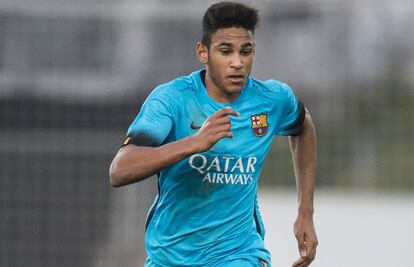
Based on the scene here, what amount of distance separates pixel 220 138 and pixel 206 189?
2.75 ft

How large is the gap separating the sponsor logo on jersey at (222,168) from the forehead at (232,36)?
2.01 ft

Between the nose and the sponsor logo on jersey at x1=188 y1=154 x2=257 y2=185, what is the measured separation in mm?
481

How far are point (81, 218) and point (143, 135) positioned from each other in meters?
7.11

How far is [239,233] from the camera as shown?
6.07 m

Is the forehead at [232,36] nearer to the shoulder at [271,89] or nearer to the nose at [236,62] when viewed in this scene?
the nose at [236,62]

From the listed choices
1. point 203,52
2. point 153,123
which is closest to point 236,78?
point 203,52

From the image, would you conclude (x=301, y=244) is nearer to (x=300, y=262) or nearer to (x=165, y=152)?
(x=300, y=262)

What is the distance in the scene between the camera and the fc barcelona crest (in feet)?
20.1

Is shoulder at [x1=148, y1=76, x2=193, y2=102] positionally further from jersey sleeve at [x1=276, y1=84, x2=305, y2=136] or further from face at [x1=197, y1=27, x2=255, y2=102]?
jersey sleeve at [x1=276, y1=84, x2=305, y2=136]

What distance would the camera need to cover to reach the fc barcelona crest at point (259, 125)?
20.1ft

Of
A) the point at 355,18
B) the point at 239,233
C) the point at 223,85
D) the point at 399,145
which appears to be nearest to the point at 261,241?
the point at 239,233

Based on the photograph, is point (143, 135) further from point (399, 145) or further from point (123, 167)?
point (399, 145)

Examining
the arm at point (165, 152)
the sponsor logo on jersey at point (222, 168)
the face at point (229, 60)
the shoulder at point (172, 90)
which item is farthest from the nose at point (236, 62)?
the arm at point (165, 152)

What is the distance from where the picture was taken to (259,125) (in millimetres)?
6160
